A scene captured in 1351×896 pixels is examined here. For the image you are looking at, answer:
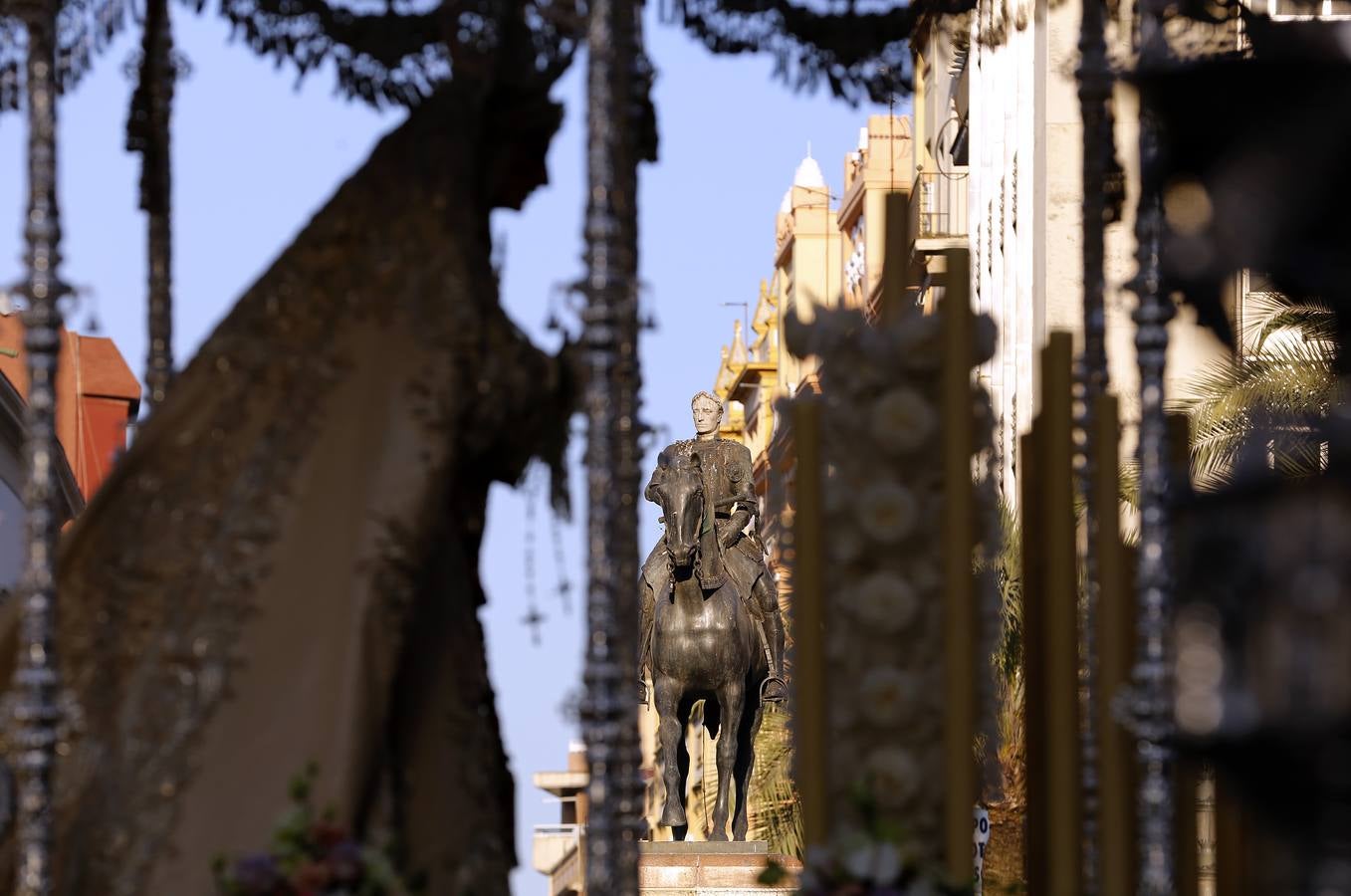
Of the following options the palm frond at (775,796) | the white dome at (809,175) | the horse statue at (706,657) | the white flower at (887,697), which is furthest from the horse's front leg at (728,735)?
the white dome at (809,175)

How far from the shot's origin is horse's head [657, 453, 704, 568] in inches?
709

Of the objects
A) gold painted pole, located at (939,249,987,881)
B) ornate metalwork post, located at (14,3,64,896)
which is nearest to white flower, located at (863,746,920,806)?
gold painted pole, located at (939,249,987,881)

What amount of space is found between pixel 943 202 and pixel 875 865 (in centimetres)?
3542

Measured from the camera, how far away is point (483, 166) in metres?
7.61

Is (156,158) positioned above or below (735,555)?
above

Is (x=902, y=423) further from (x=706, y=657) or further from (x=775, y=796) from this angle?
(x=775, y=796)

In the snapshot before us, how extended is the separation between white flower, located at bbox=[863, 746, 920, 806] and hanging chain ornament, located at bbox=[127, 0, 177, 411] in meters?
2.96

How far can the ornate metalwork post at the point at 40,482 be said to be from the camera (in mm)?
6789

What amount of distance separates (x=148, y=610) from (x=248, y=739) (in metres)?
0.55

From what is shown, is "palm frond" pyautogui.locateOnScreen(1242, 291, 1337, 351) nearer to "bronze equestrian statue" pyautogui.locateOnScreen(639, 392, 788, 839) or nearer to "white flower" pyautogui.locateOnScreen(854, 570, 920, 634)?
"bronze equestrian statue" pyautogui.locateOnScreen(639, 392, 788, 839)

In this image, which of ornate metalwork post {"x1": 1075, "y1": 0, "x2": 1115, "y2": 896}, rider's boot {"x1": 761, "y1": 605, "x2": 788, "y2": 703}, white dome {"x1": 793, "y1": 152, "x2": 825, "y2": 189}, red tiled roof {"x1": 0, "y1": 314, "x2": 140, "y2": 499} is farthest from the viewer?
white dome {"x1": 793, "y1": 152, "x2": 825, "y2": 189}

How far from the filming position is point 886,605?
7.53 meters

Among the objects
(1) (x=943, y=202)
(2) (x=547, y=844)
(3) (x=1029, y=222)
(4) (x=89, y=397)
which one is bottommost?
(2) (x=547, y=844)

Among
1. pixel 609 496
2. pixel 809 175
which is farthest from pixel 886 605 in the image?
pixel 809 175
